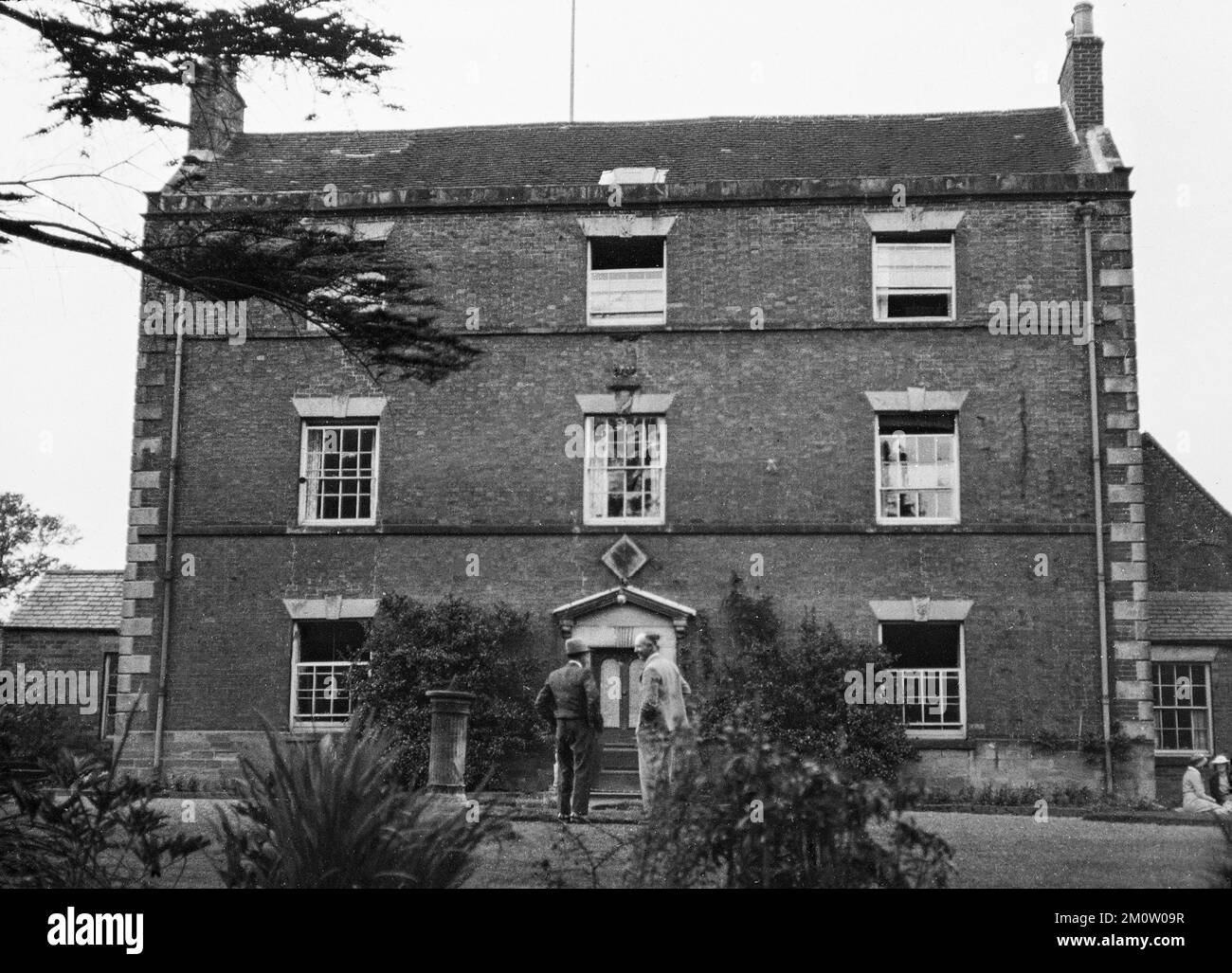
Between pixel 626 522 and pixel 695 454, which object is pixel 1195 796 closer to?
pixel 695 454

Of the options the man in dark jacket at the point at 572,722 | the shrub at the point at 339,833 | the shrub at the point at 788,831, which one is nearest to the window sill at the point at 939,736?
the man in dark jacket at the point at 572,722

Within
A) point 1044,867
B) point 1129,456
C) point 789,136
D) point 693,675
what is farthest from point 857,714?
point 789,136

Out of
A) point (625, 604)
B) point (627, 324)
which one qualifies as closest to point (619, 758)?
point (625, 604)

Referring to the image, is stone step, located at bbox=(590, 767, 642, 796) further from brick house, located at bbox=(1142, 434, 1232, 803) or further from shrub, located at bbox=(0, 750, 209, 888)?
shrub, located at bbox=(0, 750, 209, 888)

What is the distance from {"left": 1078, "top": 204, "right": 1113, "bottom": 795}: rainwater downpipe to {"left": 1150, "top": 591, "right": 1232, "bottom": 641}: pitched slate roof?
4045 mm

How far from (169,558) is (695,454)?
7.95 metres

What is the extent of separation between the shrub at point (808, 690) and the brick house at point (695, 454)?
0.49 metres

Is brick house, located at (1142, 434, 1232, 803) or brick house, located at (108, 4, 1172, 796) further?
brick house, located at (1142, 434, 1232, 803)

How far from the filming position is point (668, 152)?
2356cm

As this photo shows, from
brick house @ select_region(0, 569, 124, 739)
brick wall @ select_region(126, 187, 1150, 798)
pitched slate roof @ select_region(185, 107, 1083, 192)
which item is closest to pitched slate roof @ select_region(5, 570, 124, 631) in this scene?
brick house @ select_region(0, 569, 124, 739)

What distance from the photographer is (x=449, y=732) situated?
13.8 metres

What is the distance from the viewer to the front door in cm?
1992
